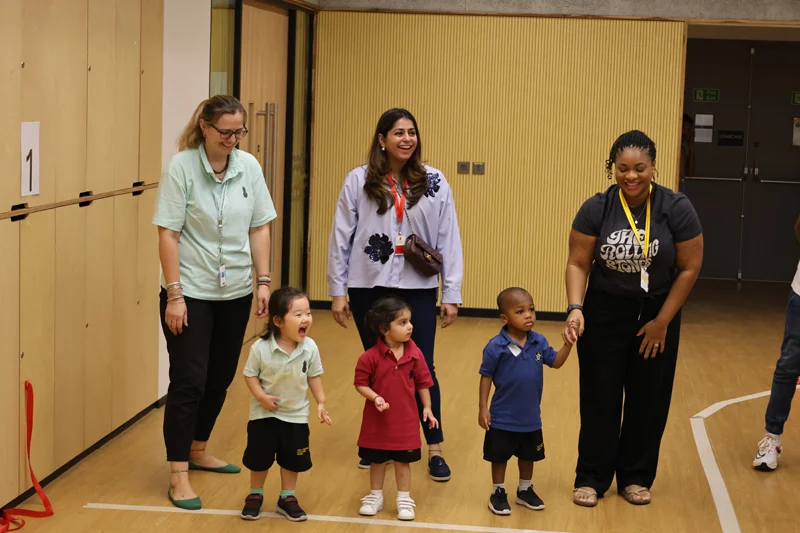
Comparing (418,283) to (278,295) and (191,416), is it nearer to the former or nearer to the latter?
(278,295)

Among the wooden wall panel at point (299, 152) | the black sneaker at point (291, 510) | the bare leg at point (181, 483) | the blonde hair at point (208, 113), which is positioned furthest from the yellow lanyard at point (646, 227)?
the wooden wall panel at point (299, 152)

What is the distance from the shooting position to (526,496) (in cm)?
465

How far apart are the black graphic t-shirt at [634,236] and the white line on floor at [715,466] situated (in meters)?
0.99

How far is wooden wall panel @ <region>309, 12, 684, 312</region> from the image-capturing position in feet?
29.4

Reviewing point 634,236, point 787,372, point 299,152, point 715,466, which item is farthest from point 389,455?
point 299,152

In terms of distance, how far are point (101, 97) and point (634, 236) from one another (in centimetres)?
248

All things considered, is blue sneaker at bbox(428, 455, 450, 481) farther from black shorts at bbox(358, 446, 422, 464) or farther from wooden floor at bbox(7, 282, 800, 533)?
black shorts at bbox(358, 446, 422, 464)

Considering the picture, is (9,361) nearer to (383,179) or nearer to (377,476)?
(377,476)

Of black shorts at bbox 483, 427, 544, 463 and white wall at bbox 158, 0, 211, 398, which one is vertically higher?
white wall at bbox 158, 0, 211, 398

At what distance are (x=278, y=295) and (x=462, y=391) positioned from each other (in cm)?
257

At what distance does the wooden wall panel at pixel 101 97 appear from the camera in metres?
4.99

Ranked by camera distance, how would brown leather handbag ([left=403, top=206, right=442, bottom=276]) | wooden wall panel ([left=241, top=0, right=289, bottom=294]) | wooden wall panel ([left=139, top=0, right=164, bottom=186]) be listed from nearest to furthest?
brown leather handbag ([left=403, top=206, right=442, bottom=276]), wooden wall panel ([left=139, top=0, right=164, bottom=186]), wooden wall panel ([left=241, top=0, right=289, bottom=294])

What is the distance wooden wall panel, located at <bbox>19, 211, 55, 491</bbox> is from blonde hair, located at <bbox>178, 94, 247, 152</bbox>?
2.15ft

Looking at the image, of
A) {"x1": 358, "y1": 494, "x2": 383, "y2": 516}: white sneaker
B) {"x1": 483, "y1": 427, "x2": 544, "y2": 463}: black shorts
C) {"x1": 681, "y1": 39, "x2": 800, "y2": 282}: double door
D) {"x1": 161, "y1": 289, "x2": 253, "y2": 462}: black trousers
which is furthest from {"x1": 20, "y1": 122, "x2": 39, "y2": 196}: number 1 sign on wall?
{"x1": 681, "y1": 39, "x2": 800, "y2": 282}: double door
